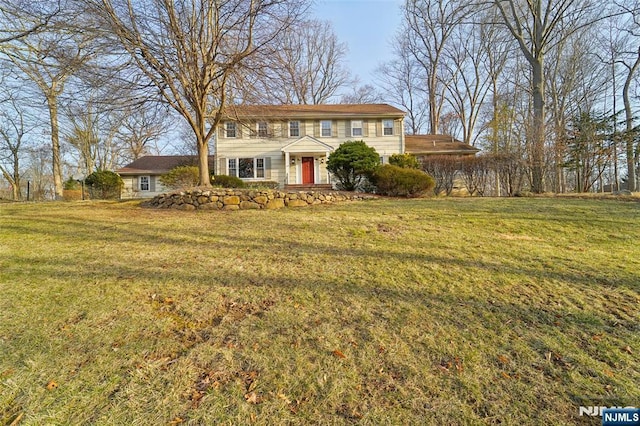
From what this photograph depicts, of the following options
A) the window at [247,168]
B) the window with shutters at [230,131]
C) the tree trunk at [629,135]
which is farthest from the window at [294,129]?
the tree trunk at [629,135]

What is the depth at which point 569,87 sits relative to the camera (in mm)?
21172

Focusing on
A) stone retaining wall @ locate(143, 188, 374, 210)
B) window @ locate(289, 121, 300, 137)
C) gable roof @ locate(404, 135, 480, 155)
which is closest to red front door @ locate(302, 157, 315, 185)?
window @ locate(289, 121, 300, 137)

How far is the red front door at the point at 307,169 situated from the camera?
1862 cm

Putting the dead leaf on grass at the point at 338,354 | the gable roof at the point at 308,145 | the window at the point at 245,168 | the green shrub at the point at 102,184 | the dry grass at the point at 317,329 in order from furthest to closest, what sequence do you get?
the window at the point at 245,168, the gable roof at the point at 308,145, the green shrub at the point at 102,184, the dead leaf on grass at the point at 338,354, the dry grass at the point at 317,329

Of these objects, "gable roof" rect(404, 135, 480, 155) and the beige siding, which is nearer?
the beige siding

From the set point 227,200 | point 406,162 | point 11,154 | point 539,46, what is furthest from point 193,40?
point 11,154

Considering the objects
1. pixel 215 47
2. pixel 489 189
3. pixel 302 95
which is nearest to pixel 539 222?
pixel 489 189

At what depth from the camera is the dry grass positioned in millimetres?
1740

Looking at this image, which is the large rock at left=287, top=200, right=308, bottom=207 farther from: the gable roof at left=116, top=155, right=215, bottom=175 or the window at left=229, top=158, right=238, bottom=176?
the gable roof at left=116, top=155, right=215, bottom=175

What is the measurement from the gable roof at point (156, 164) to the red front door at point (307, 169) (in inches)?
277

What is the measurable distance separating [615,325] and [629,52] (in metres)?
21.4

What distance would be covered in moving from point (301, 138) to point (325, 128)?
6.50 feet

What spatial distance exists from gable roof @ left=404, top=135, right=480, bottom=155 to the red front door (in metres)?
6.54

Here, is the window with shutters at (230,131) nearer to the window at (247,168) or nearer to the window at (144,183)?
the window at (247,168)
